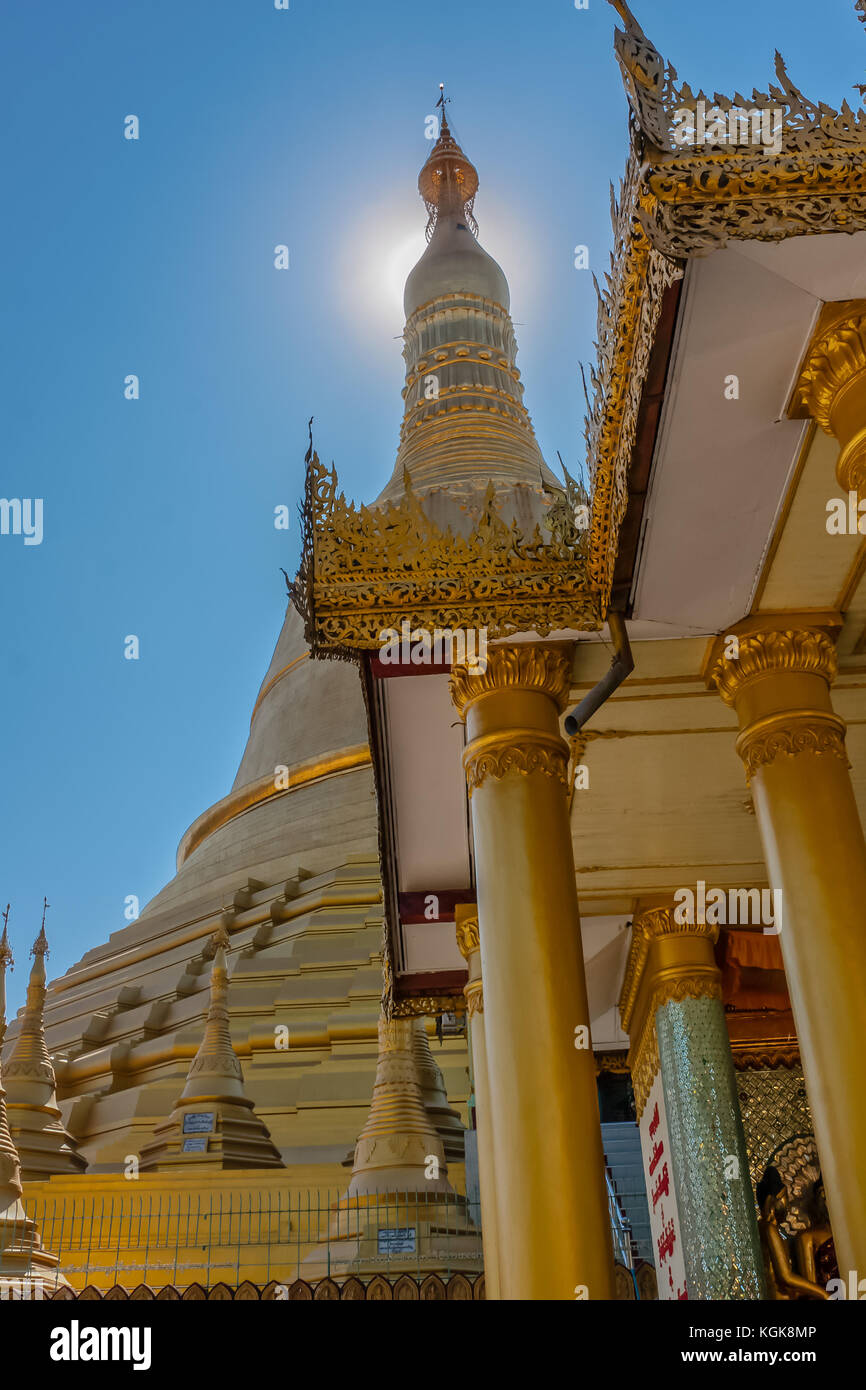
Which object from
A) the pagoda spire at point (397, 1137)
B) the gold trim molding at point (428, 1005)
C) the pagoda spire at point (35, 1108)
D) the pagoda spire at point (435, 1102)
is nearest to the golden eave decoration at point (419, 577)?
the gold trim molding at point (428, 1005)

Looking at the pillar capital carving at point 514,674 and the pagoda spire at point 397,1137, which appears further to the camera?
the pagoda spire at point 397,1137

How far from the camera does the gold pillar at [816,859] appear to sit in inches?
188

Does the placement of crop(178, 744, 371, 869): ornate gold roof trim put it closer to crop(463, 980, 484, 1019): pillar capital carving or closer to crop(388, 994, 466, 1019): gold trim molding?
crop(388, 994, 466, 1019): gold trim molding

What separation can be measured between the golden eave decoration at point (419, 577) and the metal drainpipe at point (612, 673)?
0.09 metres

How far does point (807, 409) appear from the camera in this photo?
473cm

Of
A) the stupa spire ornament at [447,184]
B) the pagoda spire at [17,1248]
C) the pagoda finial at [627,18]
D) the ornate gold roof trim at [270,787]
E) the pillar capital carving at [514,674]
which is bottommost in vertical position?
the pagoda spire at [17,1248]

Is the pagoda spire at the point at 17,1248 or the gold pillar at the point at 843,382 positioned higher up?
the gold pillar at the point at 843,382

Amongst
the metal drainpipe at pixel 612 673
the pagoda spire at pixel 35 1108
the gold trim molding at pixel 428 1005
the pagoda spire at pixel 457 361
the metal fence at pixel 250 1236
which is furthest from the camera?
the pagoda spire at pixel 35 1108

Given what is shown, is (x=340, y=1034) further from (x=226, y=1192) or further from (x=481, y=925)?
(x=481, y=925)

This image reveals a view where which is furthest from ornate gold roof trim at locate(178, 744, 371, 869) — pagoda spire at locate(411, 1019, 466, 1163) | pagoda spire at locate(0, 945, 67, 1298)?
pagoda spire at locate(0, 945, 67, 1298)

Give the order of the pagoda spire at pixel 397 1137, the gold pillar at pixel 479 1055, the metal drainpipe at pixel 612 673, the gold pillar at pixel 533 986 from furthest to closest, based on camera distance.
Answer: the pagoda spire at pixel 397 1137, the gold pillar at pixel 479 1055, the metal drainpipe at pixel 612 673, the gold pillar at pixel 533 986

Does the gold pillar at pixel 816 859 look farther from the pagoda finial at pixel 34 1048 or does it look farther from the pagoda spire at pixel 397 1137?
the pagoda finial at pixel 34 1048

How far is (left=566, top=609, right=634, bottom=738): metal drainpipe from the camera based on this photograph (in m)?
5.74
